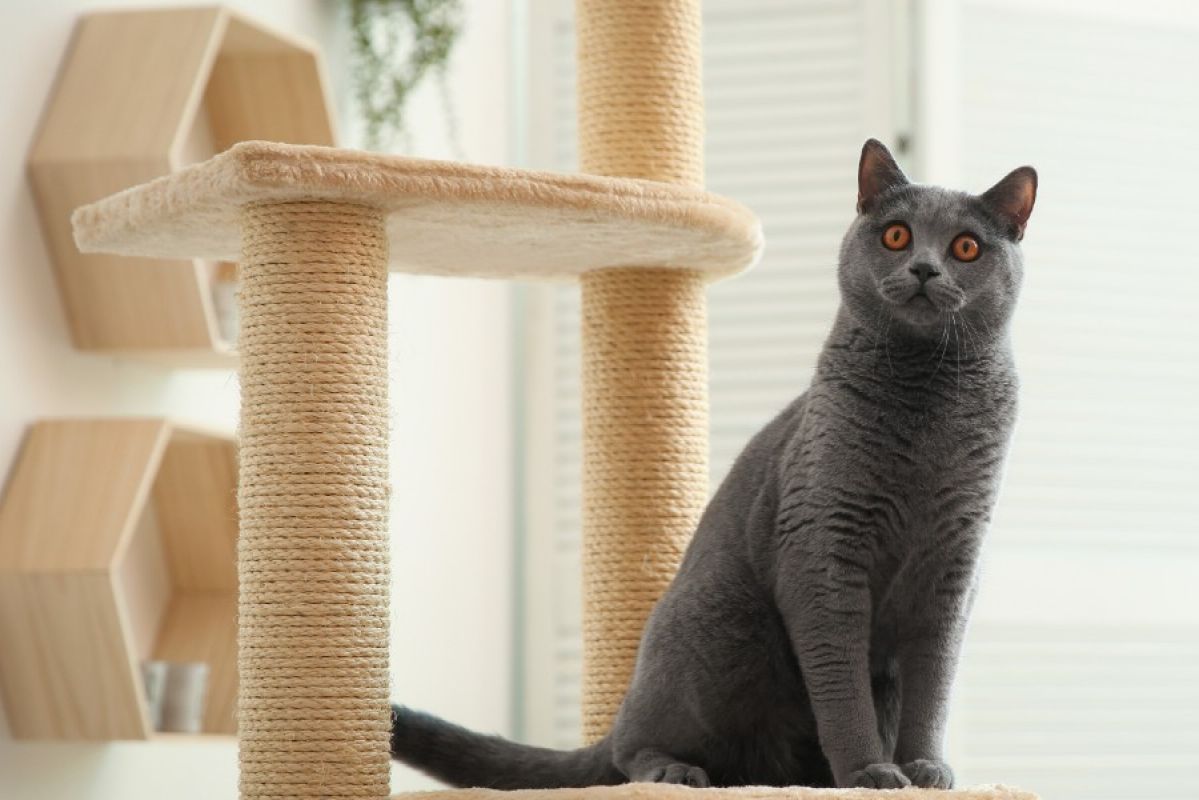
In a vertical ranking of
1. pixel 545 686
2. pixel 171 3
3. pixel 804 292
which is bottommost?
pixel 545 686

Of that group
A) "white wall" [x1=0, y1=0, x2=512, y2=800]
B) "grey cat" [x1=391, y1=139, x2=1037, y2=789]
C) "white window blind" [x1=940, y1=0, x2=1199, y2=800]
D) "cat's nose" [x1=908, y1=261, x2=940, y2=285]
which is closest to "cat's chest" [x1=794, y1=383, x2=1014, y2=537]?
"grey cat" [x1=391, y1=139, x2=1037, y2=789]

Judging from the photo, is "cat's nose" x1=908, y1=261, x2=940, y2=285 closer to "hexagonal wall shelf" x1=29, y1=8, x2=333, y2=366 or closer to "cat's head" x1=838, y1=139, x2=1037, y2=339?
"cat's head" x1=838, y1=139, x2=1037, y2=339

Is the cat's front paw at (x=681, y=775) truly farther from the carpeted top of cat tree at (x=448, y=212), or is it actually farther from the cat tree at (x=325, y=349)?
the carpeted top of cat tree at (x=448, y=212)

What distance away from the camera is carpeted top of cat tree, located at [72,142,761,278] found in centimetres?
134

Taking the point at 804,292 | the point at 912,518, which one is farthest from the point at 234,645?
the point at 804,292

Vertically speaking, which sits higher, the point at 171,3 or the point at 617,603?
the point at 171,3

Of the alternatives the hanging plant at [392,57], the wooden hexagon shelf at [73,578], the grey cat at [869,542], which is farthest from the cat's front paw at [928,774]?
the hanging plant at [392,57]

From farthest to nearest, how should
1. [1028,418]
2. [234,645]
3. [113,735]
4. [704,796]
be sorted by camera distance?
[1028,418], [234,645], [113,735], [704,796]

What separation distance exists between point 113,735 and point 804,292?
1760 mm

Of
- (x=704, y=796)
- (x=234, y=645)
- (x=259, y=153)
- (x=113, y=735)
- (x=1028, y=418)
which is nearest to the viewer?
(x=704, y=796)

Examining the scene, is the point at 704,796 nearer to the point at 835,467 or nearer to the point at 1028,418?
the point at 835,467

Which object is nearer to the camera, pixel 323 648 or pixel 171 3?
pixel 323 648

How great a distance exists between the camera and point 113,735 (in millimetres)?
1691

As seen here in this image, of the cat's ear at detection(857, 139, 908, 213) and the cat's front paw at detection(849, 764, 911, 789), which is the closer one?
the cat's front paw at detection(849, 764, 911, 789)
